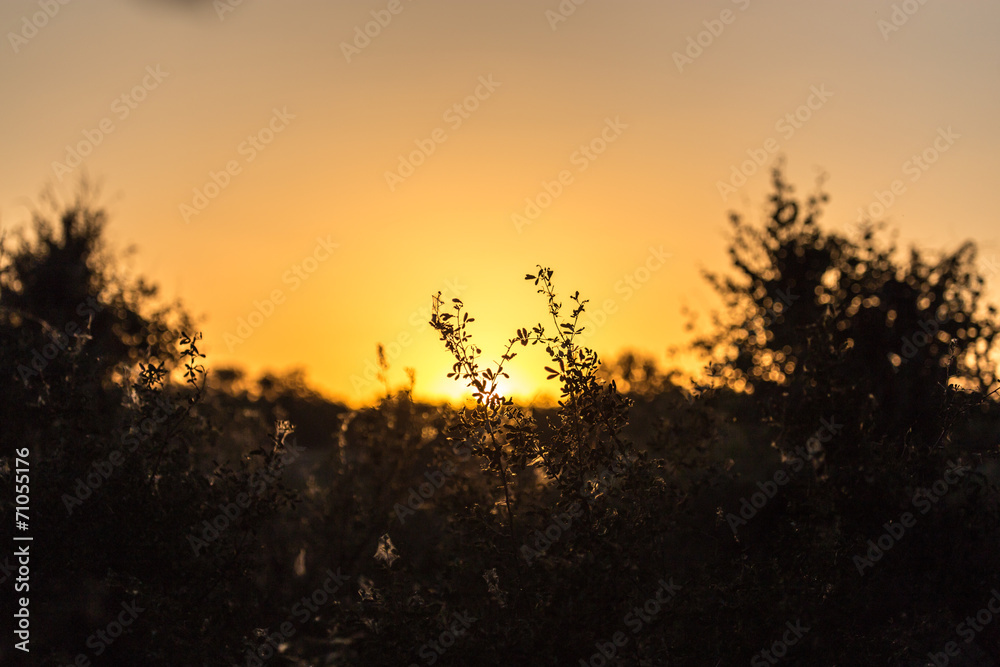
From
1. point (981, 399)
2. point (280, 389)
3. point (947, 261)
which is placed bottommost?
point (981, 399)

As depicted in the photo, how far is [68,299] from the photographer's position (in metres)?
15.9

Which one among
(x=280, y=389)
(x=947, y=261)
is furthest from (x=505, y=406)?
(x=280, y=389)

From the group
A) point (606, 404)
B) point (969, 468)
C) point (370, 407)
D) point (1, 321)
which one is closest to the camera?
point (606, 404)

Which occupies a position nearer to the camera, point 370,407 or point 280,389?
point 370,407

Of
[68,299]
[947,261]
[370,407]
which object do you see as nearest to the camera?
[370,407]

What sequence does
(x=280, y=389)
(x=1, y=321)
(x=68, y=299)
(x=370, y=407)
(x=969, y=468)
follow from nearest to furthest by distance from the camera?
(x=969, y=468), (x=1, y=321), (x=370, y=407), (x=68, y=299), (x=280, y=389)

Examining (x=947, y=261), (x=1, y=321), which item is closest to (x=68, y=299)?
(x=1, y=321)

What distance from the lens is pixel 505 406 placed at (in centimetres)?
620

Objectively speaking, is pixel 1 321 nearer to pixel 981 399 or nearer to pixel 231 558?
pixel 231 558

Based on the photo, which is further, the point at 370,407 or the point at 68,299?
the point at 68,299

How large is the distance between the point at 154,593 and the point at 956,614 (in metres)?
7.17

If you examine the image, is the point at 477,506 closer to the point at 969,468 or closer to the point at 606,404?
the point at 606,404

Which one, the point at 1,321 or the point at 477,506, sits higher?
the point at 1,321

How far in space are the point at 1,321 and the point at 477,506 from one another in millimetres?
6067
